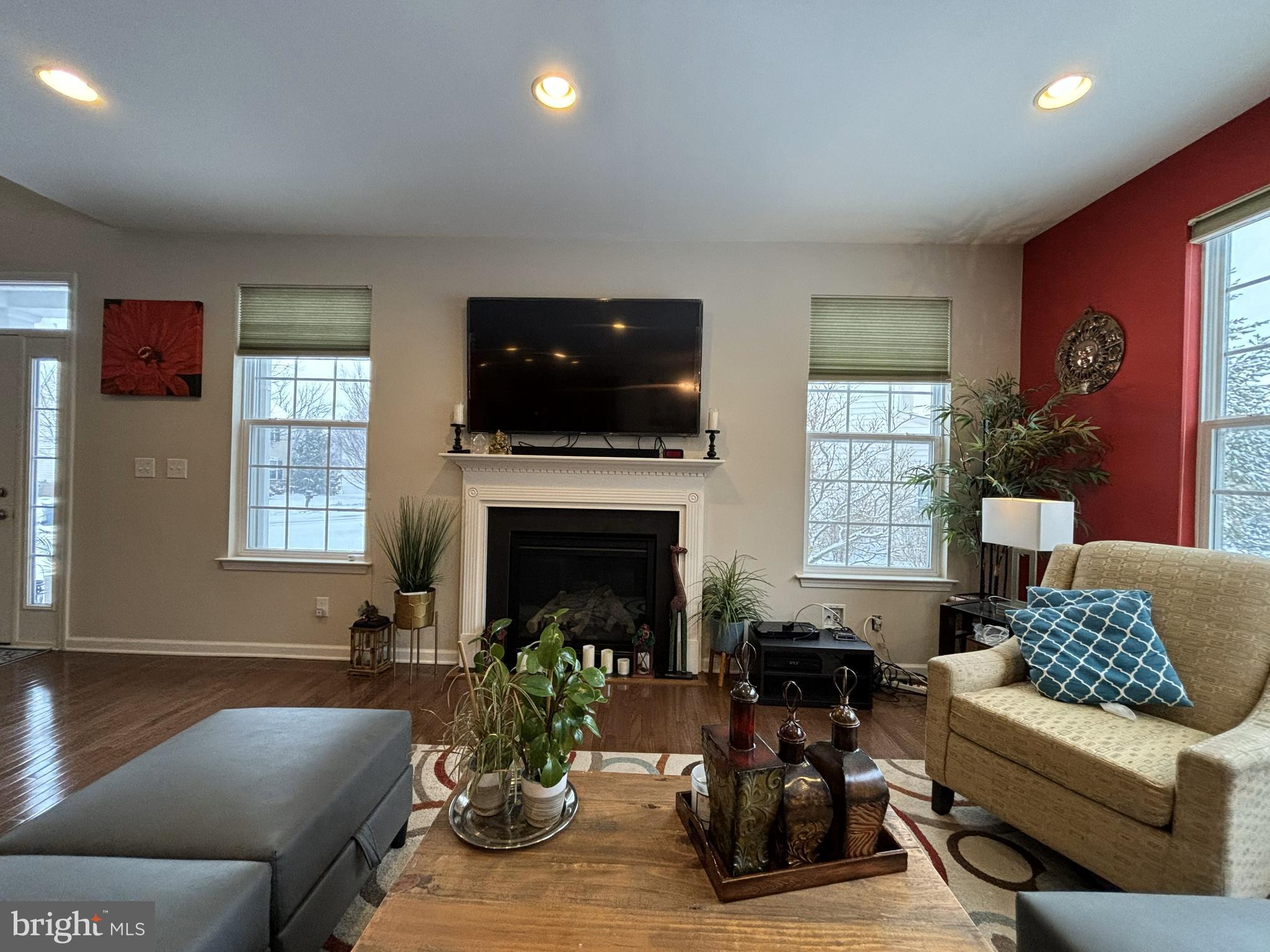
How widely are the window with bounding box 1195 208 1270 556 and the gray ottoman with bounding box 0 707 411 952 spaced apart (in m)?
3.22

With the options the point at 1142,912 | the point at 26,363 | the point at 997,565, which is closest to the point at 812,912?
the point at 1142,912

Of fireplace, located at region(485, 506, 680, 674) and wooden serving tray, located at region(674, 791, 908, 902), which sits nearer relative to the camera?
wooden serving tray, located at region(674, 791, 908, 902)

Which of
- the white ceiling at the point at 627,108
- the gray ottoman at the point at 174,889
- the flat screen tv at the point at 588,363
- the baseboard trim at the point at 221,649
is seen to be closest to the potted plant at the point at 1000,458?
the white ceiling at the point at 627,108

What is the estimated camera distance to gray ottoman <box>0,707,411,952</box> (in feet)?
3.29

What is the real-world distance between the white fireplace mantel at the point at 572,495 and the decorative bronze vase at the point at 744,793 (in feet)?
6.96

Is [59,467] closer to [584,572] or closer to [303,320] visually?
[303,320]

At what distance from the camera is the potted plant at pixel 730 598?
2977 mm

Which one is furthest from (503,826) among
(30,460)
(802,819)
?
(30,460)

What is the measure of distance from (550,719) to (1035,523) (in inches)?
88.4

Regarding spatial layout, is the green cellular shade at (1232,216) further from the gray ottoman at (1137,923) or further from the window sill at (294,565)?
the window sill at (294,565)

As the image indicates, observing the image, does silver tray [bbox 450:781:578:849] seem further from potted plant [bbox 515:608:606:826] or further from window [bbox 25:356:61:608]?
window [bbox 25:356:61:608]

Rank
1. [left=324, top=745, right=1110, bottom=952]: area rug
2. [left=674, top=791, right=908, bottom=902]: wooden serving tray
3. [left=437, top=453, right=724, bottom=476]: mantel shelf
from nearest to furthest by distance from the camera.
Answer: [left=674, top=791, right=908, bottom=902]: wooden serving tray, [left=324, top=745, right=1110, bottom=952]: area rug, [left=437, top=453, right=724, bottom=476]: mantel shelf

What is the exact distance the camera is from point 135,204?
9.68 feet

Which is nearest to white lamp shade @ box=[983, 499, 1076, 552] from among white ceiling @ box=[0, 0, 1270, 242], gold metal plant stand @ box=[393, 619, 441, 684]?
white ceiling @ box=[0, 0, 1270, 242]
